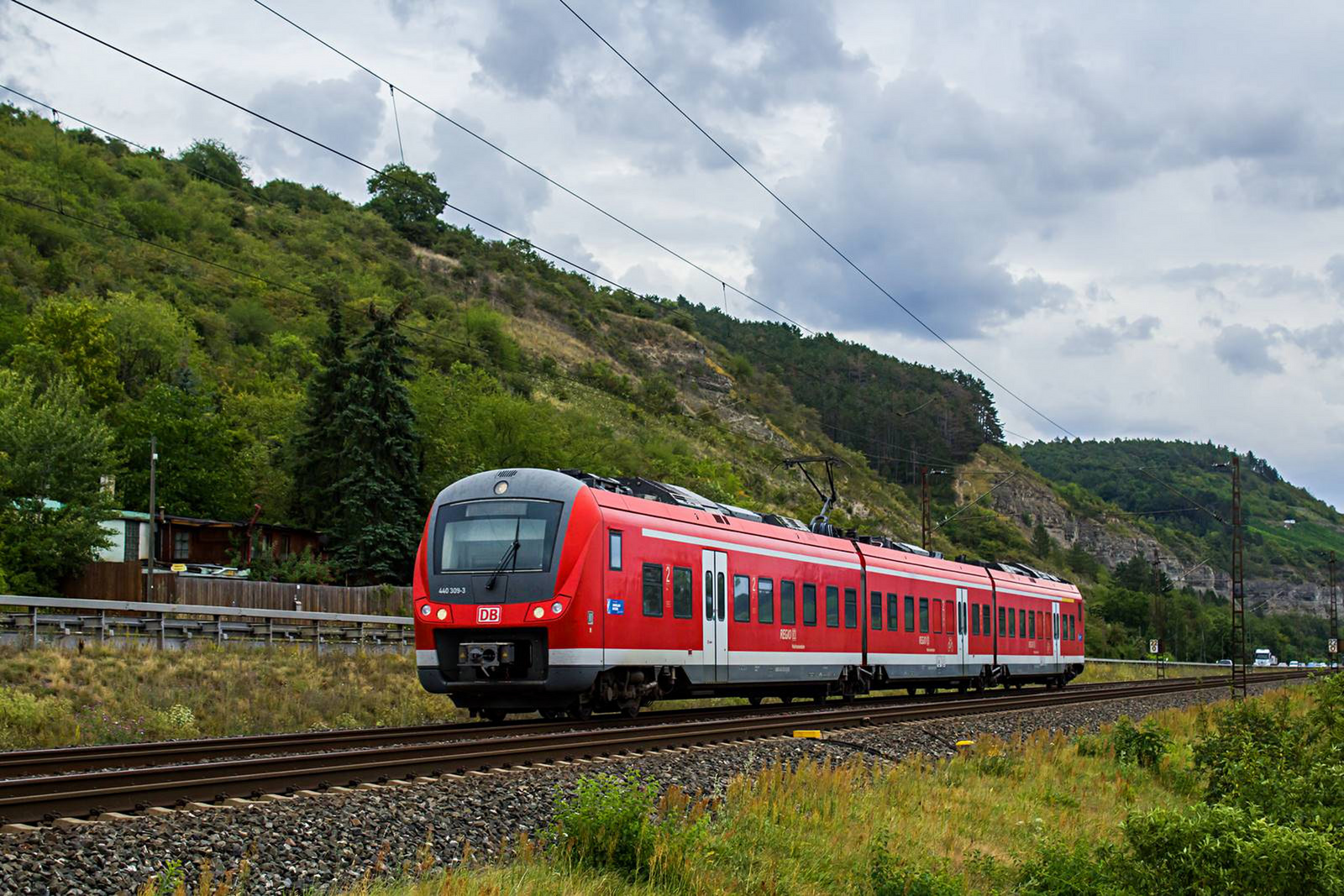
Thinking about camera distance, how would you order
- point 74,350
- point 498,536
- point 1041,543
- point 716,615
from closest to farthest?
Result: 1. point 498,536
2. point 716,615
3. point 74,350
4. point 1041,543

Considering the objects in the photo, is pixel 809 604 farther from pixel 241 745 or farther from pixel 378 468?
pixel 378 468

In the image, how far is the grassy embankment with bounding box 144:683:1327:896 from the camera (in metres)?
8.97

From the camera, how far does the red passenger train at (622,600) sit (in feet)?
59.0

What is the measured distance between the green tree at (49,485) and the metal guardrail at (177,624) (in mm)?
11570

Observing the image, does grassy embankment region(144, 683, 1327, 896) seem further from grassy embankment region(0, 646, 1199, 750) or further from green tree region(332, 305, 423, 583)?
green tree region(332, 305, 423, 583)

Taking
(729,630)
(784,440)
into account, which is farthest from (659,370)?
(729,630)

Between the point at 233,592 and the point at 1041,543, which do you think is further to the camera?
the point at 1041,543

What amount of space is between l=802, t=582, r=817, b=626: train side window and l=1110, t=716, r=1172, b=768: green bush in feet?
21.2

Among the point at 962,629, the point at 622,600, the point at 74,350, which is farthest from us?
the point at 74,350

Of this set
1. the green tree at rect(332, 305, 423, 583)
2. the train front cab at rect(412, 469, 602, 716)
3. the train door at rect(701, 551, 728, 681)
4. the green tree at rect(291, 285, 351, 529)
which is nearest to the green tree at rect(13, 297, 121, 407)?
the green tree at rect(291, 285, 351, 529)

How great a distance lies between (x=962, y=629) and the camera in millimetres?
34469

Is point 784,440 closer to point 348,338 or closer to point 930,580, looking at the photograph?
point 348,338

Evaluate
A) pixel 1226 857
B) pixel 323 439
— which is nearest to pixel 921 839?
pixel 1226 857

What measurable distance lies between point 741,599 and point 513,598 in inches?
227
